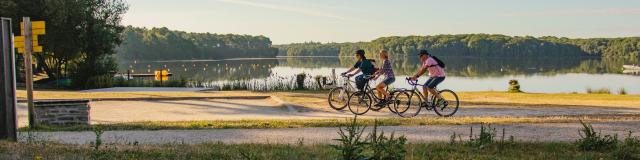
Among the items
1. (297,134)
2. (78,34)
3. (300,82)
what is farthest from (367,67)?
(78,34)

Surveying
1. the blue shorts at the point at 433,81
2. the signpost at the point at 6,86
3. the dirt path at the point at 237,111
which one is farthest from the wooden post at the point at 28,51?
the blue shorts at the point at 433,81

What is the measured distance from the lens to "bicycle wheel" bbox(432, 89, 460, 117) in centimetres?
1315

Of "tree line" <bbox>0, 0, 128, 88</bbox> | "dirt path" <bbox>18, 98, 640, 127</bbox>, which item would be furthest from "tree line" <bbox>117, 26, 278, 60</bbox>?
"dirt path" <bbox>18, 98, 640, 127</bbox>

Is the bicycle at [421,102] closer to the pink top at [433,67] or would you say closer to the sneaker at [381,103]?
the sneaker at [381,103]

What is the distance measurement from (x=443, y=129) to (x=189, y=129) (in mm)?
3942

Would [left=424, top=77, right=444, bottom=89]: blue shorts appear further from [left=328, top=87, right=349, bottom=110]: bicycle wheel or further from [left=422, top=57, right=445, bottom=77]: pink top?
[left=328, top=87, right=349, bottom=110]: bicycle wheel

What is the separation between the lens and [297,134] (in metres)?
8.95

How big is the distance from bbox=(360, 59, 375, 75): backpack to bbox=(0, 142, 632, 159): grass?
626 centimetres

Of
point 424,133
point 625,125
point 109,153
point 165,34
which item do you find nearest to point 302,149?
point 109,153

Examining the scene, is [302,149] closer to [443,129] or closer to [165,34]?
[443,129]

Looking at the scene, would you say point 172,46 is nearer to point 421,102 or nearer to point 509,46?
point 509,46

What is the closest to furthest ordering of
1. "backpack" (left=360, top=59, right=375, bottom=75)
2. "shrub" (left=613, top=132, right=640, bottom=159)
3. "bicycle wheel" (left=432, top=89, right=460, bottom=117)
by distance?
"shrub" (left=613, top=132, right=640, bottom=159)
"bicycle wheel" (left=432, top=89, right=460, bottom=117)
"backpack" (left=360, top=59, right=375, bottom=75)

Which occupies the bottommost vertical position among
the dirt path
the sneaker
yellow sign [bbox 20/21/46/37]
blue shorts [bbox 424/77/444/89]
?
the dirt path

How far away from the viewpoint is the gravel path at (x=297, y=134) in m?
8.27
